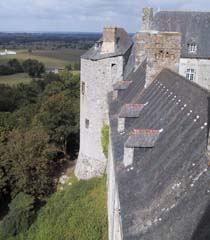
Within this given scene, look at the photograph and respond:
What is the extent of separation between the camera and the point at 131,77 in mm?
23922

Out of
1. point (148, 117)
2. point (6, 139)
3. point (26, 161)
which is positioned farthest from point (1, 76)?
point (148, 117)

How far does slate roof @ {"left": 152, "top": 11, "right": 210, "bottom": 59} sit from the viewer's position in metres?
30.8

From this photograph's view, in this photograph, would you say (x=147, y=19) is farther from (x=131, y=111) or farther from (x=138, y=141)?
(x=138, y=141)

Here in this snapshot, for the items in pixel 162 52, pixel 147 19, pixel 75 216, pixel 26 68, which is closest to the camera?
pixel 162 52

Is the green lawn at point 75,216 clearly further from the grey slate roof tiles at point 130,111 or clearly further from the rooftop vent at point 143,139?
the rooftop vent at point 143,139

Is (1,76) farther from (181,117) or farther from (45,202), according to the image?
(181,117)

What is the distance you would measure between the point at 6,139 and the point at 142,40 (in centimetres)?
1552

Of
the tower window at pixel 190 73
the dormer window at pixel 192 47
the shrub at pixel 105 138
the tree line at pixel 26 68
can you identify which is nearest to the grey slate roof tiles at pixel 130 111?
the shrub at pixel 105 138

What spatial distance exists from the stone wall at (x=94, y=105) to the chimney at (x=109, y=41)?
750mm

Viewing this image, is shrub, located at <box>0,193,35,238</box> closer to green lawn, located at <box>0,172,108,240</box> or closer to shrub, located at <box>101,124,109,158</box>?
green lawn, located at <box>0,172,108,240</box>

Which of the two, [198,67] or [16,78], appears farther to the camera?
[16,78]

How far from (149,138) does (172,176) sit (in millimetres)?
2719

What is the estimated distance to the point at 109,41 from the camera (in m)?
25.2

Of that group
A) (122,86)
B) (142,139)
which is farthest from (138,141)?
(122,86)
